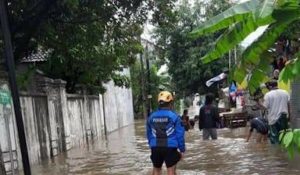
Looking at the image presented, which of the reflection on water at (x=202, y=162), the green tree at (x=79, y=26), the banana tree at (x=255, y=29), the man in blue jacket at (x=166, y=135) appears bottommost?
the reflection on water at (x=202, y=162)

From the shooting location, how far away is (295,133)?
2.81 m

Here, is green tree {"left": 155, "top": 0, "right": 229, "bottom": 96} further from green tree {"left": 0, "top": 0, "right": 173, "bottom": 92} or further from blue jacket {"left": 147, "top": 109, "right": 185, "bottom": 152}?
blue jacket {"left": 147, "top": 109, "right": 185, "bottom": 152}

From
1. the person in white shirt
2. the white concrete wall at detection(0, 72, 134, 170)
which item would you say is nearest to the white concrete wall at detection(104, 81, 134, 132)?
the white concrete wall at detection(0, 72, 134, 170)

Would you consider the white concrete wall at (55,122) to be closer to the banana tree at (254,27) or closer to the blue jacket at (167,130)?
the blue jacket at (167,130)

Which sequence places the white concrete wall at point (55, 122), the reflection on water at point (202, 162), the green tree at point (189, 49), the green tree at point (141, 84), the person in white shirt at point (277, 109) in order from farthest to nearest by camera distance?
the green tree at point (141, 84)
the green tree at point (189, 49)
the white concrete wall at point (55, 122)
the person in white shirt at point (277, 109)
the reflection on water at point (202, 162)

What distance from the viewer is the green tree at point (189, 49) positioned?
36938 mm

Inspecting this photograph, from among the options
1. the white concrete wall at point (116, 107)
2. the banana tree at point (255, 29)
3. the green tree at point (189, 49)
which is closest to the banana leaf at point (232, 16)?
the banana tree at point (255, 29)

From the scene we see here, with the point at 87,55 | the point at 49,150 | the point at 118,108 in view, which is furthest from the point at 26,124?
the point at 118,108

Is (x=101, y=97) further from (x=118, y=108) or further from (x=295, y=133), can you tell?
(x=295, y=133)

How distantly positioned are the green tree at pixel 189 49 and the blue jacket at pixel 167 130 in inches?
1129

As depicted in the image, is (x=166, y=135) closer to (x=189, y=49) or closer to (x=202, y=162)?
(x=202, y=162)

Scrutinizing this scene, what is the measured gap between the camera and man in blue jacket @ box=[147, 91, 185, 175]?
24.5 feet

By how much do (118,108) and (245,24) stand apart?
3392 centimetres

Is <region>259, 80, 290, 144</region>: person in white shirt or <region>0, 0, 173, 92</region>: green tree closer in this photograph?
<region>259, 80, 290, 144</region>: person in white shirt
